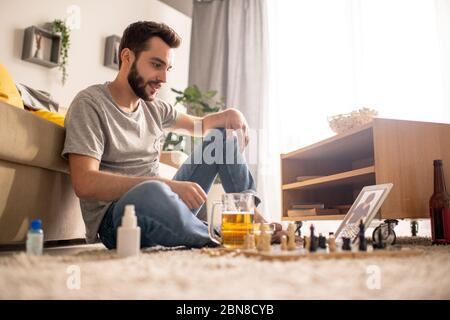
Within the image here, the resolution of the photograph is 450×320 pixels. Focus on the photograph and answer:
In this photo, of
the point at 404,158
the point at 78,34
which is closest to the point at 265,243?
the point at 404,158

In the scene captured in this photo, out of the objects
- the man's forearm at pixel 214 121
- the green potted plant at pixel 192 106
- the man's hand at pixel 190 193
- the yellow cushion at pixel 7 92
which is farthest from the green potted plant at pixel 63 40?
the man's hand at pixel 190 193

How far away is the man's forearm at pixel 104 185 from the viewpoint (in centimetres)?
100

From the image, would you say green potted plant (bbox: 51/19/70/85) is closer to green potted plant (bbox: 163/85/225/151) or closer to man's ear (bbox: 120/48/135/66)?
green potted plant (bbox: 163/85/225/151)

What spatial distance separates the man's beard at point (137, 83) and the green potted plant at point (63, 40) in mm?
1555

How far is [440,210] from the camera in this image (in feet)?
4.25

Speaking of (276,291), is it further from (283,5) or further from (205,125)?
(283,5)

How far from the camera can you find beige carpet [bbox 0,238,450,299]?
1.63ft

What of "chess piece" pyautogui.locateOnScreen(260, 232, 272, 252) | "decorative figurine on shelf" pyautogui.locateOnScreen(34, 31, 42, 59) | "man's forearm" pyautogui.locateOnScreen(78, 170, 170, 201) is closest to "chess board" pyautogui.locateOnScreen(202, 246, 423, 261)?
"chess piece" pyautogui.locateOnScreen(260, 232, 272, 252)

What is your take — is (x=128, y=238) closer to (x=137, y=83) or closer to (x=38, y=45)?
(x=137, y=83)

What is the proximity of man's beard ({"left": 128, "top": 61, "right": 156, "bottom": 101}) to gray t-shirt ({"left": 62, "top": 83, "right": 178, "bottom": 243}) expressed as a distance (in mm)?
61

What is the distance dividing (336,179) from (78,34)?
2.06 meters

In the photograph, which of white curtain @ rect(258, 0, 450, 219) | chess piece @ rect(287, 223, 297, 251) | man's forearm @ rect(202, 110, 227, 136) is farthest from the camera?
white curtain @ rect(258, 0, 450, 219)
